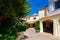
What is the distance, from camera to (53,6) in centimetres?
3678

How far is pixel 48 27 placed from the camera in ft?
131

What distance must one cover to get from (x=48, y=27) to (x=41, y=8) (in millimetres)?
15540

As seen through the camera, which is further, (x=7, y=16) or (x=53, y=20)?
(x=53, y=20)

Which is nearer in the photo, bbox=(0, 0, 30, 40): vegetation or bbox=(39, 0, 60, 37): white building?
bbox=(0, 0, 30, 40): vegetation

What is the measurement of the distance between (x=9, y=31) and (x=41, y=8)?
1613 inches

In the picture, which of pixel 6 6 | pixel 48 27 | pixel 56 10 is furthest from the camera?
pixel 48 27

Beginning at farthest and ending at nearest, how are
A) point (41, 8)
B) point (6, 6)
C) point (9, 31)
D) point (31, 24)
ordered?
point (31, 24) → point (41, 8) → point (9, 31) → point (6, 6)

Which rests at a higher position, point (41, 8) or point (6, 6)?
point (41, 8)

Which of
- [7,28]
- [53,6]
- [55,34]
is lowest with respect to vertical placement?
[55,34]

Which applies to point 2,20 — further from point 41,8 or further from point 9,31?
point 41,8

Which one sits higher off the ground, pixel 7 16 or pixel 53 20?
pixel 7 16

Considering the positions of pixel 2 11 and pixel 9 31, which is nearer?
pixel 2 11

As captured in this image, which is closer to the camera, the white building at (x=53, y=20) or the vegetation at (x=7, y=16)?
the vegetation at (x=7, y=16)

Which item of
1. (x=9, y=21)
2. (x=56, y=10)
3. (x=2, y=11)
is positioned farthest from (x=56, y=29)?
(x=2, y=11)
